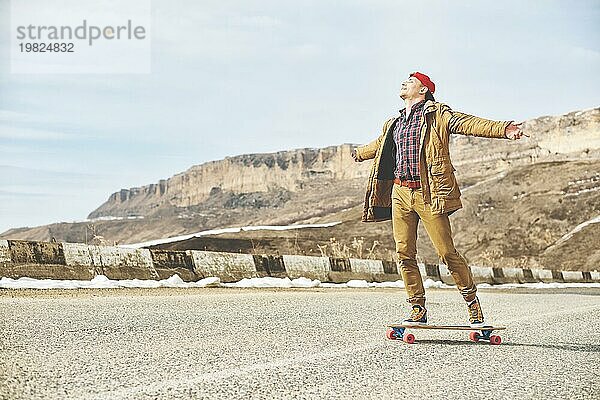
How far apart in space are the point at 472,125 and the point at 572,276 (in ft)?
62.8

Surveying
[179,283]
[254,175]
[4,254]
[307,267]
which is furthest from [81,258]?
[254,175]

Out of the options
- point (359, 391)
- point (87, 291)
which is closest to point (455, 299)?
point (87, 291)

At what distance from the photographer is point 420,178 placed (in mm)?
6418

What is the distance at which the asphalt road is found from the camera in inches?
161

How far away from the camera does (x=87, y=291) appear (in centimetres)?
956

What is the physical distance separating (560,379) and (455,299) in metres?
7.39

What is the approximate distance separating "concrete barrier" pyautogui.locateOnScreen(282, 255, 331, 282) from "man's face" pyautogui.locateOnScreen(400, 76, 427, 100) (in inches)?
300

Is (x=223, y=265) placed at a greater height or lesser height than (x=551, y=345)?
greater

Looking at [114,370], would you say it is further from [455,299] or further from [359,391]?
[455,299]

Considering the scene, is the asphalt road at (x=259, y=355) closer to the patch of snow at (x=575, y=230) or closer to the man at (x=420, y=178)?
the man at (x=420, y=178)

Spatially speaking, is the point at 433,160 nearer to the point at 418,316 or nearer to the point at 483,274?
the point at 418,316

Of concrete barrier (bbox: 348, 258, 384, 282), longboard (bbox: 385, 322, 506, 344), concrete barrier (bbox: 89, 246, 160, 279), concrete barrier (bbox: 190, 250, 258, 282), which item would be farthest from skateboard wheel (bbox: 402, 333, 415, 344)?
concrete barrier (bbox: 348, 258, 384, 282)

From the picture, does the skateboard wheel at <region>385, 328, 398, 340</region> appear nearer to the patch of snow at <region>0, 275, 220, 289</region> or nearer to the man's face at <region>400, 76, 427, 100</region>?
the man's face at <region>400, 76, 427, 100</region>

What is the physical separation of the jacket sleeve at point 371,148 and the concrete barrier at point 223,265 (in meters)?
5.52
